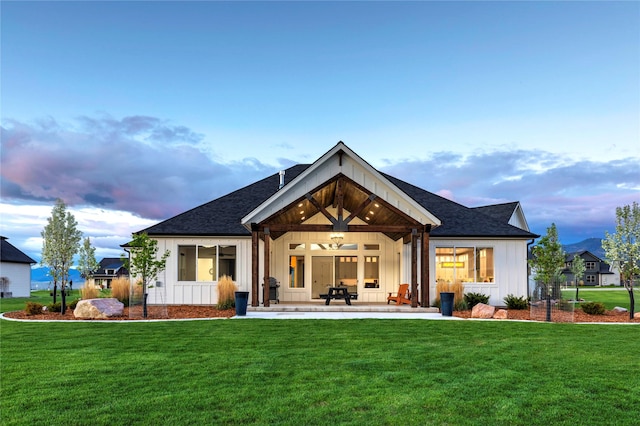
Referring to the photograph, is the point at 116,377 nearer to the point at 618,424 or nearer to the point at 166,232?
the point at 618,424

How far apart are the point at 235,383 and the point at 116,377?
70.9 inches

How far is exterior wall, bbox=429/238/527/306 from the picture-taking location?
18531mm

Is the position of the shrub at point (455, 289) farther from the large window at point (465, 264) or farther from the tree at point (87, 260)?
the tree at point (87, 260)

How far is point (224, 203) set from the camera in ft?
69.5

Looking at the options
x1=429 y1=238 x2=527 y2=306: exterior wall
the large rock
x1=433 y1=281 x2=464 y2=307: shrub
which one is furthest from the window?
the large rock

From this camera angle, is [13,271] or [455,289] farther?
[13,271]

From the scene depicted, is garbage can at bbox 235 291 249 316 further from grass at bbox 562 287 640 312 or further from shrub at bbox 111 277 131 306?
grass at bbox 562 287 640 312

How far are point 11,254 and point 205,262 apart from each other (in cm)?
2869

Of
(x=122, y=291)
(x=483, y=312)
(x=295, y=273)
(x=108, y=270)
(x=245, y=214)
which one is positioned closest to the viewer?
(x=483, y=312)

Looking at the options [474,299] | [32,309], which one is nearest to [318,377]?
[474,299]

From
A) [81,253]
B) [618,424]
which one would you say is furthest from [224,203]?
[618,424]

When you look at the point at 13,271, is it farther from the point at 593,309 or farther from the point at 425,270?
the point at 593,309

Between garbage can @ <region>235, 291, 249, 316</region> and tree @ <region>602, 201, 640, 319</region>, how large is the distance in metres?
11.6

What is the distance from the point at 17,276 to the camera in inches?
1497
